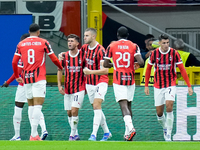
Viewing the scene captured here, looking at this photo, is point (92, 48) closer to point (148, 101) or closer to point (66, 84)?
point (66, 84)

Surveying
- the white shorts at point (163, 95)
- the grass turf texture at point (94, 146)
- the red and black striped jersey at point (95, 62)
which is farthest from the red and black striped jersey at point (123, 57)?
the grass turf texture at point (94, 146)

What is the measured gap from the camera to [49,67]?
13898 millimetres

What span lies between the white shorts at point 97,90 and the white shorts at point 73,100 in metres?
0.18

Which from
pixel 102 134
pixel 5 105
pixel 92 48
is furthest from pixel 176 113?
pixel 5 105

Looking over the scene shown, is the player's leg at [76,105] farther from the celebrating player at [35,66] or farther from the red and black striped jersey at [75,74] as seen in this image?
the celebrating player at [35,66]

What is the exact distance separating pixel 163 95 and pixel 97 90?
4.10ft

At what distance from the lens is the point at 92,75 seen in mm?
10234

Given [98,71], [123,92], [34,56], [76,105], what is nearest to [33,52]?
[34,56]

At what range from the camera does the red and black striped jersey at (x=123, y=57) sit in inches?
379

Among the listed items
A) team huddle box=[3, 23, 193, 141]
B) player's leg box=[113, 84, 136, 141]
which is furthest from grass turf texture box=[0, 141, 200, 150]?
team huddle box=[3, 23, 193, 141]

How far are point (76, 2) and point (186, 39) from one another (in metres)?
5.53

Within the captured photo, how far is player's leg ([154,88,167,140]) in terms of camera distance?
10391mm

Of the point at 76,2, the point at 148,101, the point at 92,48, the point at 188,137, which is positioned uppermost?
the point at 76,2

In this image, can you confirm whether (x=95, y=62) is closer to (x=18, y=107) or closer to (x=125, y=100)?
(x=125, y=100)
